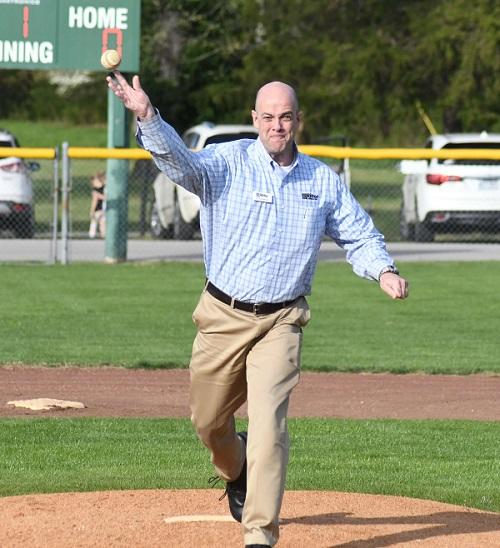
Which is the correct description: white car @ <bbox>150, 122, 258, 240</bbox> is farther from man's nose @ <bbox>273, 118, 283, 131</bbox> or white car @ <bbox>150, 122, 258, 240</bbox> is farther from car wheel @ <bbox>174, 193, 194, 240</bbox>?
man's nose @ <bbox>273, 118, 283, 131</bbox>

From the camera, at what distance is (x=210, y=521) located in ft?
22.3

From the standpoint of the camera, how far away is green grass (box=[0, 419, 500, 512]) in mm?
7871

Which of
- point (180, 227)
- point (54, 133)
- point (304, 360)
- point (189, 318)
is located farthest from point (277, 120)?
point (54, 133)

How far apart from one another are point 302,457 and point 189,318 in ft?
21.3

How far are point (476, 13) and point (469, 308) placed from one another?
58.5ft

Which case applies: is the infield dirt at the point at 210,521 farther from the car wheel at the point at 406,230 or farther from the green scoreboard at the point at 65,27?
the car wheel at the point at 406,230

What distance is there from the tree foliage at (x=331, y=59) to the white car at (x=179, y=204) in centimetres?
1178

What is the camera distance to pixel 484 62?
32.3m

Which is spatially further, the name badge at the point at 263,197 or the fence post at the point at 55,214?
the fence post at the point at 55,214

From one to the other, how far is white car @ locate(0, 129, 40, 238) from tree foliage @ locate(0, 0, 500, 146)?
1464cm

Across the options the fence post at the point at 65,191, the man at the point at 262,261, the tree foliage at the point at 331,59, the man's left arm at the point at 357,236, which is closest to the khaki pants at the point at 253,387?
the man at the point at 262,261

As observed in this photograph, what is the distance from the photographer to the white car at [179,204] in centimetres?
2110

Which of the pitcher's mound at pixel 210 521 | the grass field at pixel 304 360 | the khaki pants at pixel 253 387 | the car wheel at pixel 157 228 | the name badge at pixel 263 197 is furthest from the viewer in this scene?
the car wheel at pixel 157 228

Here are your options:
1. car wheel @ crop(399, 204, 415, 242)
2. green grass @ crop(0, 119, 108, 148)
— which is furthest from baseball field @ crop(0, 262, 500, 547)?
green grass @ crop(0, 119, 108, 148)
